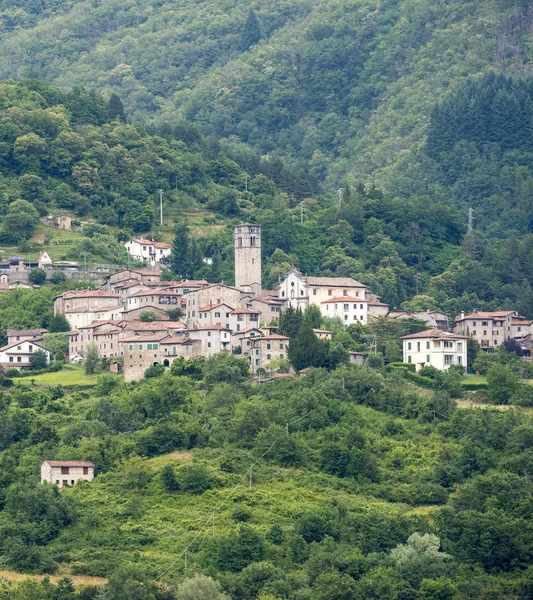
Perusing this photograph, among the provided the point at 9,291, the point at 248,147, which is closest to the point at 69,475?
the point at 9,291

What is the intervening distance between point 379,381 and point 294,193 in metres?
46.1

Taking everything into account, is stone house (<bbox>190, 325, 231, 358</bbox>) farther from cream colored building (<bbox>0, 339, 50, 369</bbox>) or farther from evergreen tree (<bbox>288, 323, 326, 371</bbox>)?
cream colored building (<bbox>0, 339, 50, 369</bbox>)

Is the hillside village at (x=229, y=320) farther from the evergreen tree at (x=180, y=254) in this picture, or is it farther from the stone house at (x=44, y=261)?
the stone house at (x=44, y=261)

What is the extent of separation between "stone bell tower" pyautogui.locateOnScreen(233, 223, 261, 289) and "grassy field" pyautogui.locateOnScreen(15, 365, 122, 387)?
13.2 m

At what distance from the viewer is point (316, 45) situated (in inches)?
7810

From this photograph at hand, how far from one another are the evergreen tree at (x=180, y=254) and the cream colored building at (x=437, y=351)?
2101 cm

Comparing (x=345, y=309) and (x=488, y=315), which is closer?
(x=345, y=309)

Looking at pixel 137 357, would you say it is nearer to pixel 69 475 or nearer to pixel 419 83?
pixel 69 475

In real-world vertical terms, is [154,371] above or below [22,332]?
below

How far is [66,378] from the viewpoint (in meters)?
99.1

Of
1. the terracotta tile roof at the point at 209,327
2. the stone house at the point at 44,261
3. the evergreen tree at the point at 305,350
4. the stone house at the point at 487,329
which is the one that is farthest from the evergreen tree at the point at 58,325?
the stone house at the point at 487,329

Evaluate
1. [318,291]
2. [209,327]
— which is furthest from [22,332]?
[318,291]

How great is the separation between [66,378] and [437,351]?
1996 cm

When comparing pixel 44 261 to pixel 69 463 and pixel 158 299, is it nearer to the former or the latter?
pixel 158 299
